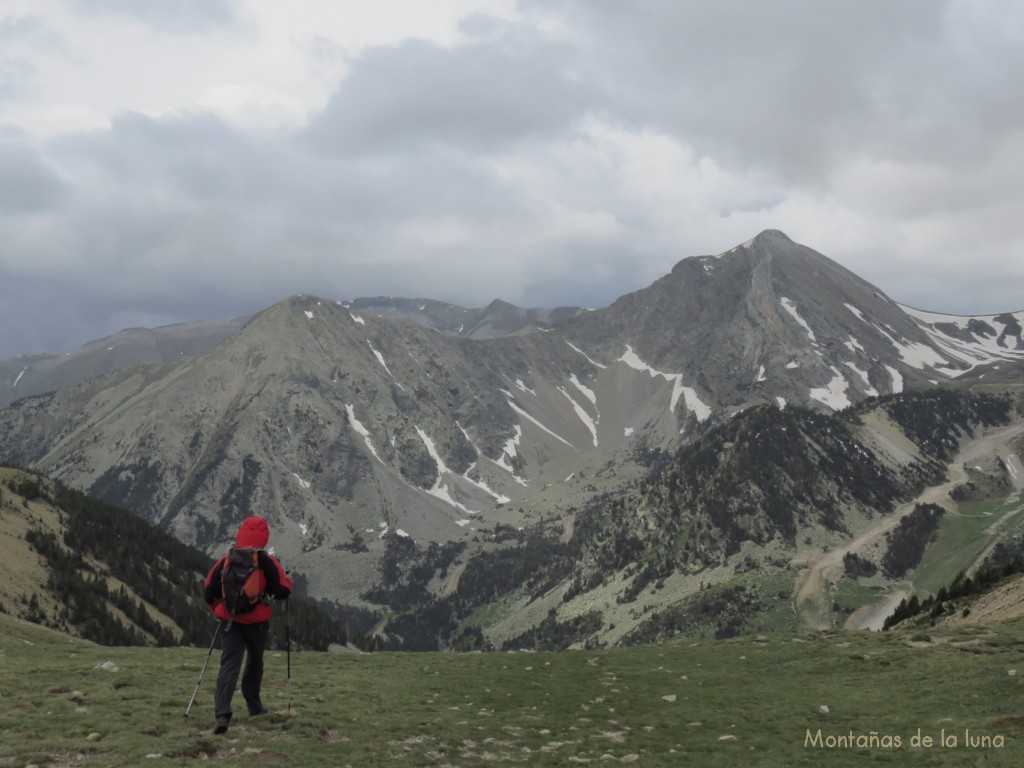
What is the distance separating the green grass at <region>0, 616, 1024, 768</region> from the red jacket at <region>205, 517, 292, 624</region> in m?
3.00

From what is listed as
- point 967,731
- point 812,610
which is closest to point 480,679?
point 967,731

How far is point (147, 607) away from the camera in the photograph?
101438mm

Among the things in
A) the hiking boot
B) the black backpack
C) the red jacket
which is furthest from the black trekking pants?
the hiking boot

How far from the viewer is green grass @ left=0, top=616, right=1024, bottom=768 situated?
18.4 metres

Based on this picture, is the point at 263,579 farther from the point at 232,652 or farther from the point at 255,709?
the point at 255,709

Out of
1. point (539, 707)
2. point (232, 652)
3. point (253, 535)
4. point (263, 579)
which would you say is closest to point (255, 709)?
point (232, 652)

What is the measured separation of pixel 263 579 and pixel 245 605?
0.78 m

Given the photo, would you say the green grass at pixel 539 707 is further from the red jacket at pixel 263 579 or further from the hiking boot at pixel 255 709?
the red jacket at pixel 263 579

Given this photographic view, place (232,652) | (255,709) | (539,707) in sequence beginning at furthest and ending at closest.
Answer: (539,707), (255,709), (232,652)

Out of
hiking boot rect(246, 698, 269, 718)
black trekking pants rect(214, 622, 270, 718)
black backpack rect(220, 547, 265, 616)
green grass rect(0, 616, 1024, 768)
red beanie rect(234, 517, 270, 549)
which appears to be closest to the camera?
green grass rect(0, 616, 1024, 768)

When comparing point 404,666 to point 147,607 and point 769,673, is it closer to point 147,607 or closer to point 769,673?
point 769,673

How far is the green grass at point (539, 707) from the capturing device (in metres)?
18.4

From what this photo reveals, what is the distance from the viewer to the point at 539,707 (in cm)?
2755

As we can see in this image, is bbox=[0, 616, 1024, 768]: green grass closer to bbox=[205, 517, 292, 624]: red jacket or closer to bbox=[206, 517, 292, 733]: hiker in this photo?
bbox=[206, 517, 292, 733]: hiker
